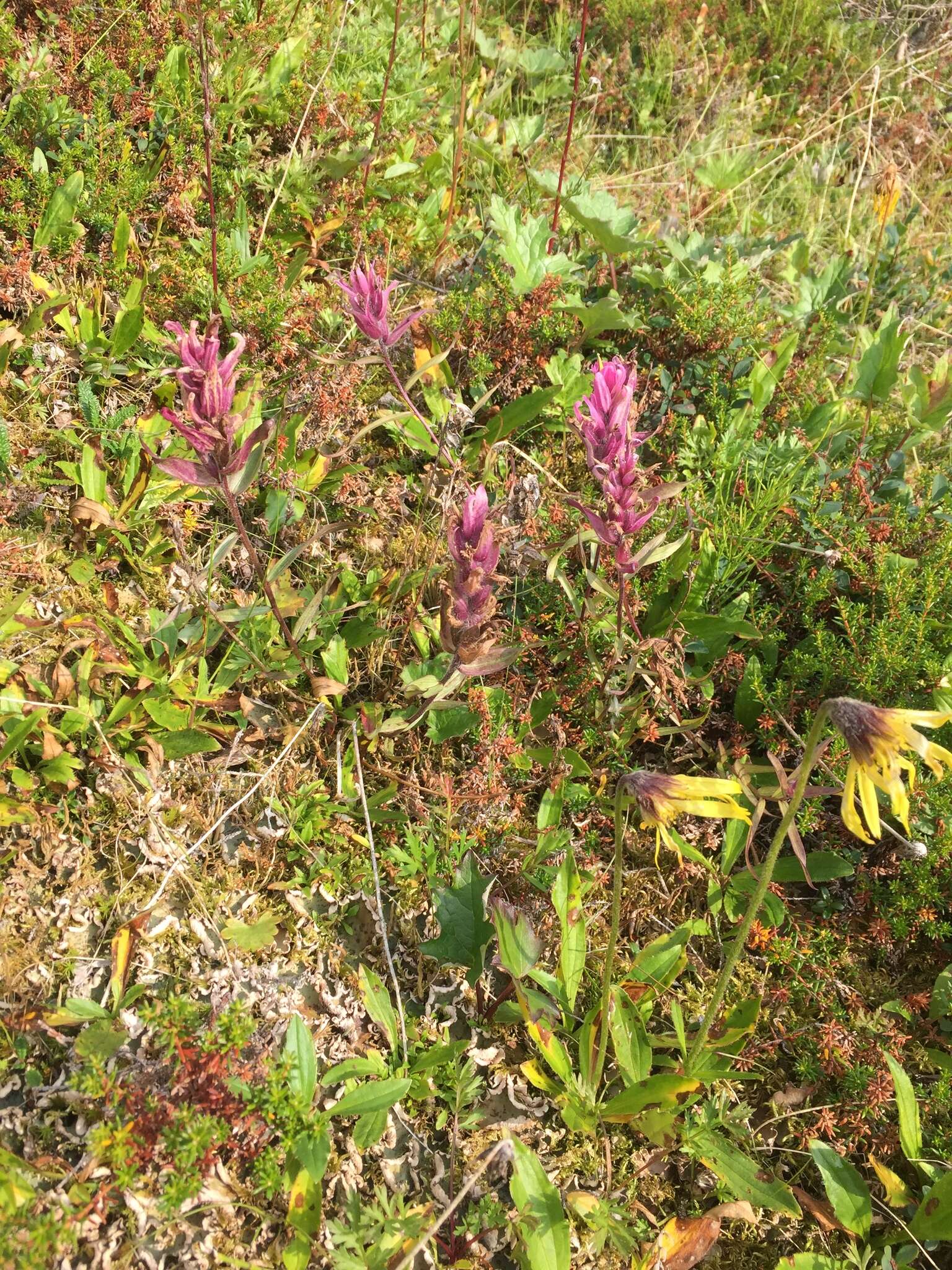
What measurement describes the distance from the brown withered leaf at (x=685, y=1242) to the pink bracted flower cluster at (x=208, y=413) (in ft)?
6.44

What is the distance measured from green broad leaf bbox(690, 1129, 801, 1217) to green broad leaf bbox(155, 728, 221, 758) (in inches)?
58.5

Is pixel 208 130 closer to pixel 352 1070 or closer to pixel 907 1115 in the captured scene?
pixel 352 1070

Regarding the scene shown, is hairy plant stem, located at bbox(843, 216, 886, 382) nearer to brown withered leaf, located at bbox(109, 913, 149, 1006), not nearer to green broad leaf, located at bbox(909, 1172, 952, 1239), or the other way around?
green broad leaf, located at bbox(909, 1172, 952, 1239)

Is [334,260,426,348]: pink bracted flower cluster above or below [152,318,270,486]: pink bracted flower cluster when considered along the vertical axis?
above

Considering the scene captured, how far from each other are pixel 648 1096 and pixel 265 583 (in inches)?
57.9

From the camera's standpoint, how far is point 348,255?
353cm

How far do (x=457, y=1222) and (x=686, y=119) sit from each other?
487cm

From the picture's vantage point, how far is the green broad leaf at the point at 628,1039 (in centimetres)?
214

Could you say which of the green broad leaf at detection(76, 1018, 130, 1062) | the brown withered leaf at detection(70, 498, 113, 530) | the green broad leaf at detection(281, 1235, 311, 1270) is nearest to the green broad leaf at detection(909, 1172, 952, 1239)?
the green broad leaf at detection(281, 1235, 311, 1270)

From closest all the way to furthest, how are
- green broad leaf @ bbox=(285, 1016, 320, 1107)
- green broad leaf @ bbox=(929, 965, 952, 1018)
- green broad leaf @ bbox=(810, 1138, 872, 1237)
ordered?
green broad leaf @ bbox=(285, 1016, 320, 1107), green broad leaf @ bbox=(810, 1138, 872, 1237), green broad leaf @ bbox=(929, 965, 952, 1018)

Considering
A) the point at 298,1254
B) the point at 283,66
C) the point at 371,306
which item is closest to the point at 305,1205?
the point at 298,1254

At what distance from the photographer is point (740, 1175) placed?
6.84 ft

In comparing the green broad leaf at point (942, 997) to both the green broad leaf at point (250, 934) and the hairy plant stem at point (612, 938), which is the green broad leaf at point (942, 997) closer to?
the hairy plant stem at point (612, 938)

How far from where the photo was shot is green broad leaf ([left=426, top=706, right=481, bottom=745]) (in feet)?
8.27
